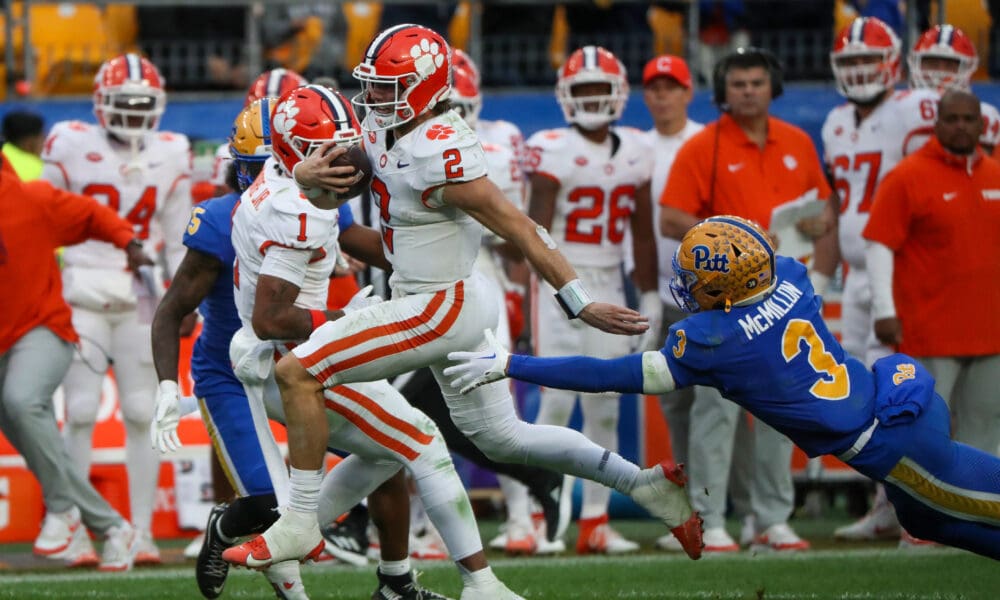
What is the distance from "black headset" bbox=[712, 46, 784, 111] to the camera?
7.62 m

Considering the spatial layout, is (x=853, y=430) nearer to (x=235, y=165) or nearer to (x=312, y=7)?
(x=235, y=165)

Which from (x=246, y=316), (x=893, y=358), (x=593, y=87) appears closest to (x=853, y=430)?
(x=893, y=358)

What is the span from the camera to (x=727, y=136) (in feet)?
24.9

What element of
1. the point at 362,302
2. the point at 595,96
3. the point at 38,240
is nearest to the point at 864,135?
the point at 595,96

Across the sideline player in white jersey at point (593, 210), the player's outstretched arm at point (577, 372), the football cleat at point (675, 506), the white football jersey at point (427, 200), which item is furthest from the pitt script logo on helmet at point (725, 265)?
the sideline player in white jersey at point (593, 210)

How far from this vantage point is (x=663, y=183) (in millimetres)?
7977

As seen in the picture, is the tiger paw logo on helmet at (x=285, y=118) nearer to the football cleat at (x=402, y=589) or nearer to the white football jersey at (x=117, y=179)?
the football cleat at (x=402, y=589)

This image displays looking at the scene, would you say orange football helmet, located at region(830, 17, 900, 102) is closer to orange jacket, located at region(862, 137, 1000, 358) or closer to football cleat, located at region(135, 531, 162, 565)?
orange jacket, located at region(862, 137, 1000, 358)

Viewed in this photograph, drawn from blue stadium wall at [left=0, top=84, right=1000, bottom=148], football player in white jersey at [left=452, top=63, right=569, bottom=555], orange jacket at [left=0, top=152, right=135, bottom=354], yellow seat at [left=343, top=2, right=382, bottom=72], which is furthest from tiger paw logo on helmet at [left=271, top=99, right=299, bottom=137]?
yellow seat at [left=343, top=2, right=382, bottom=72]

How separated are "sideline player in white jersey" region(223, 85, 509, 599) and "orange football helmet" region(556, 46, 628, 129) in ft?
8.82

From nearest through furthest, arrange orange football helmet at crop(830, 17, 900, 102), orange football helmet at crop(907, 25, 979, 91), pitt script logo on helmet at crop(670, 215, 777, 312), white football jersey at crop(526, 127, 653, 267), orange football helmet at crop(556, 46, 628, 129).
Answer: pitt script logo on helmet at crop(670, 215, 777, 312) < white football jersey at crop(526, 127, 653, 267) < orange football helmet at crop(556, 46, 628, 129) < orange football helmet at crop(830, 17, 900, 102) < orange football helmet at crop(907, 25, 979, 91)

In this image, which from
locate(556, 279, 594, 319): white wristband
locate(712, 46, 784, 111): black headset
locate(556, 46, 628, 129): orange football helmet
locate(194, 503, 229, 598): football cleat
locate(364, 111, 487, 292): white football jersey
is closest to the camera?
locate(556, 279, 594, 319): white wristband

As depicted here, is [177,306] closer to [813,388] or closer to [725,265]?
[725,265]

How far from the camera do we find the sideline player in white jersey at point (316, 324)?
5.24m
